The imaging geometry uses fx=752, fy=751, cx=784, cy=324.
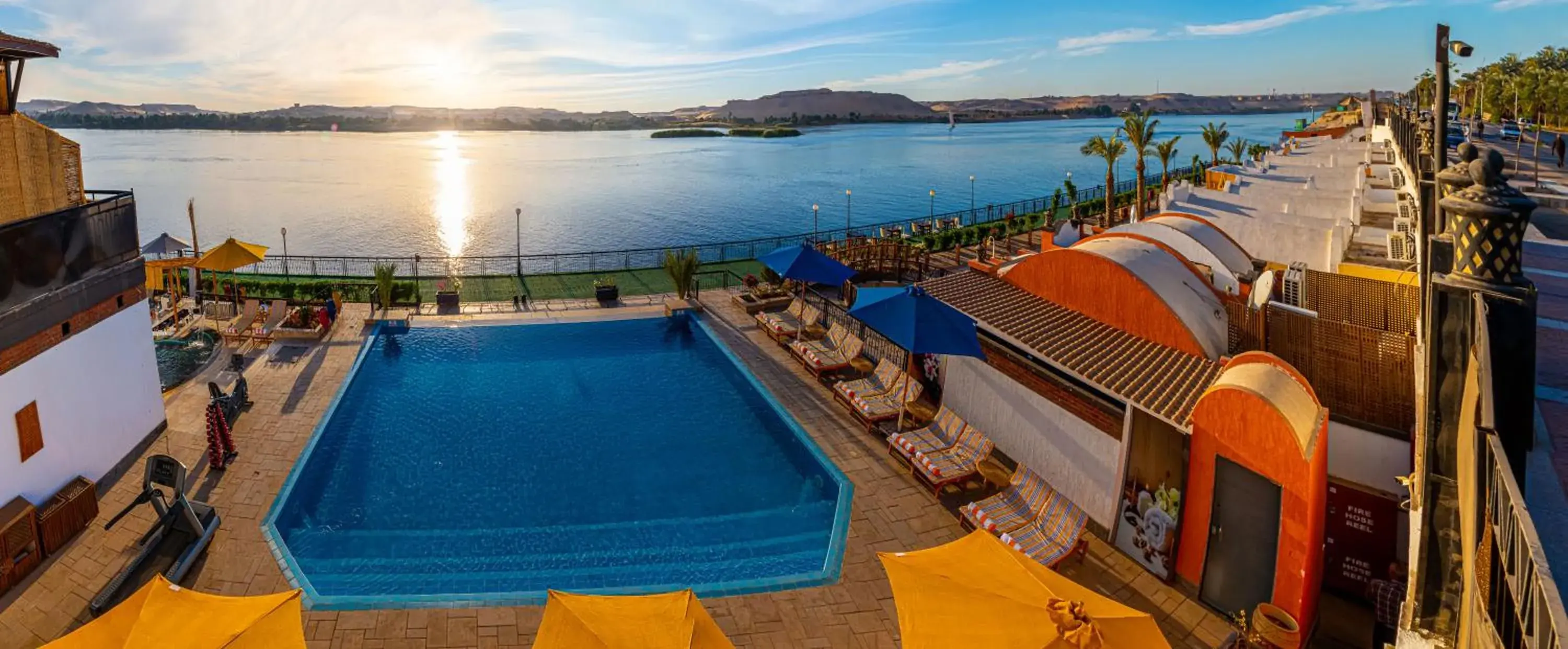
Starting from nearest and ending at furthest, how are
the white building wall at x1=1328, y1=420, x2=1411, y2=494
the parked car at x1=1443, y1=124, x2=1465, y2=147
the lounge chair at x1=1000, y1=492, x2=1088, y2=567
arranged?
the white building wall at x1=1328, y1=420, x2=1411, y2=494 < the lounge chair at x1=1000, y1=492, x2=1088, y2=567 < the parked car at x1=1443, y1=124, x2=1465, y2=147

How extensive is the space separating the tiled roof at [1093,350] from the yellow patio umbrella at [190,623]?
7.69 meters

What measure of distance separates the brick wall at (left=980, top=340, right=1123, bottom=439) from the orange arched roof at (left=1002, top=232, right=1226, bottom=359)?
177 cm

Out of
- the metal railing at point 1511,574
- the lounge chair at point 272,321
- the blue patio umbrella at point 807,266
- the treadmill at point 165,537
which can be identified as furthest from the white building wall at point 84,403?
the metal railing at point 1511,574

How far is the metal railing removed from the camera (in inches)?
81.9

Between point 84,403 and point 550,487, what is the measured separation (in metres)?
5.98

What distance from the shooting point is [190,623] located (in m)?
5.11

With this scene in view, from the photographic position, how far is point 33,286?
8898mm

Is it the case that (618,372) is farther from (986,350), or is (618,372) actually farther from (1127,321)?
(1127,321)

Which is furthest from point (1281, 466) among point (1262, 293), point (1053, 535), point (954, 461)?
point (954, 461)

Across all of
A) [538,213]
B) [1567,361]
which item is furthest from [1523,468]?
[538,213]

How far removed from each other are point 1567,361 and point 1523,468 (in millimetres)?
3571

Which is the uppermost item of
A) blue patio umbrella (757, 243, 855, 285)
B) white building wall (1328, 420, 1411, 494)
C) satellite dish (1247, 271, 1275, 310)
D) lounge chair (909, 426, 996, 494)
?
satellite dish (1247, 271, 1275, 310)

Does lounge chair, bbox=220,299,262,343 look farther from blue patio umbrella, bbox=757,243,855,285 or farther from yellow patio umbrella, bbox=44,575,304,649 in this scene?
yellow patio umbrella, bbox=44,575,304,649

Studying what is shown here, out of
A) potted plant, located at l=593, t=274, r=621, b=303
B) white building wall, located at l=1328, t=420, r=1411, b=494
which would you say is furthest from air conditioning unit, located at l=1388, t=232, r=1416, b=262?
potted plant, located at l=593, t=274, r=621, b=303
